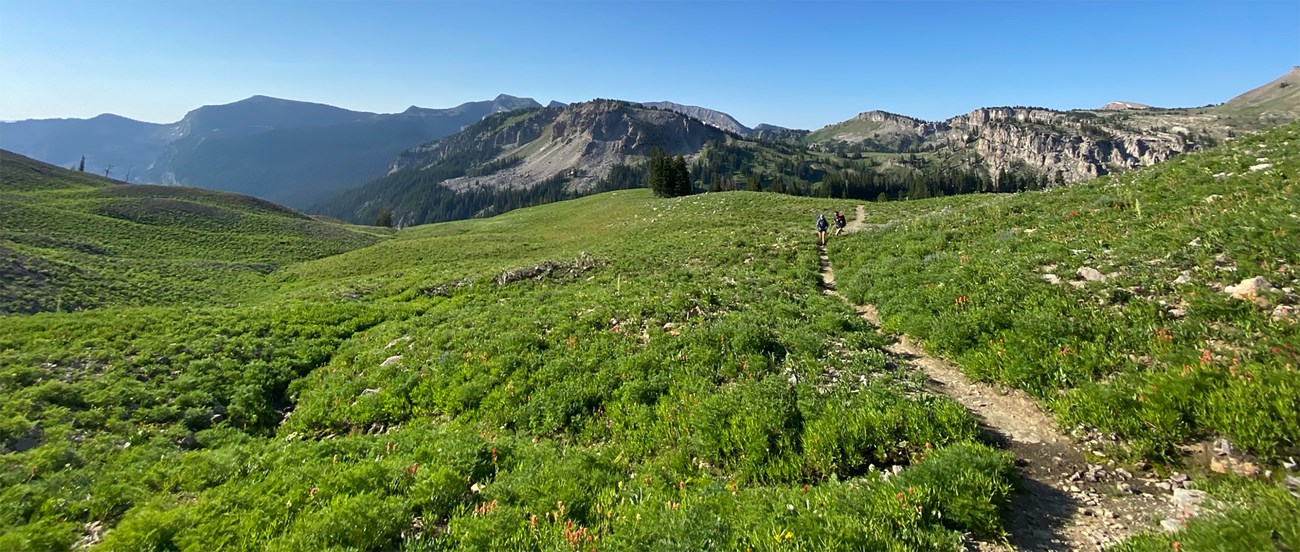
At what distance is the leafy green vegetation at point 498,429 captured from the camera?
706 cm

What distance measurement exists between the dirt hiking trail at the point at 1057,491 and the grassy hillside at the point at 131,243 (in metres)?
34.9

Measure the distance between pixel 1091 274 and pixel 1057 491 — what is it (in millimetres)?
8564

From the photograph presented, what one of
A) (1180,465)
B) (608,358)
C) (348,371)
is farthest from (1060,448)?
(348,371)

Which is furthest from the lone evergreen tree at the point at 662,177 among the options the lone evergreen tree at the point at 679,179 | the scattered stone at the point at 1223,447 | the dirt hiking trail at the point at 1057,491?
the scattered stone at the point at 1223,447

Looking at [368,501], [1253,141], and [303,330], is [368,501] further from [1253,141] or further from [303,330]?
[1253,141]

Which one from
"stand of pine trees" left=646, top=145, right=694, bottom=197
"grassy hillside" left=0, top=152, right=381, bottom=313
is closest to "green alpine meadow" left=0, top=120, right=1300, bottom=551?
"grassy hillside" left=0, top=152, right=381, bottom=313

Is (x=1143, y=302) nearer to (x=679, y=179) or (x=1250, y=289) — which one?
(x=1250, y=289)

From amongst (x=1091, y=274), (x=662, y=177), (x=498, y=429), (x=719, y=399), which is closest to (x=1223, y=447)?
(x=719, y=399)

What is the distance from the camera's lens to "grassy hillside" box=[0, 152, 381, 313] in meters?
26.5

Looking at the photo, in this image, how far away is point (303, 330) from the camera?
67.0 feet

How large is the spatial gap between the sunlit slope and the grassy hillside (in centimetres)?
3601

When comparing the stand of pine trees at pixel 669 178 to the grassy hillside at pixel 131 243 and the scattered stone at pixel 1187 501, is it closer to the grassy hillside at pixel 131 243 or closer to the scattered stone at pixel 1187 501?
the grassy hillside at pixel 131 243

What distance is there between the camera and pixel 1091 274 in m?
12.4

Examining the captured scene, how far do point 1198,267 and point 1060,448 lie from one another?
729 cm
